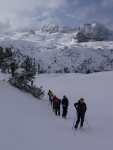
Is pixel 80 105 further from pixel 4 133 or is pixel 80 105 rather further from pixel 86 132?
pixel 4 133

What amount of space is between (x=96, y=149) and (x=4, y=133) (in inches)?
179

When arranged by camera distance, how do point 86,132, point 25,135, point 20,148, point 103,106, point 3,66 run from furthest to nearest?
point 3,66, point 103,106, point 86,132, point 25,135, point 20,148

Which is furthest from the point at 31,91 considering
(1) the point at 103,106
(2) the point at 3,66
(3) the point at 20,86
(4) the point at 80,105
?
(4) the point at 80,105

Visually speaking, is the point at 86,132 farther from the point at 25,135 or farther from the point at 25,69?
the point at 25,69

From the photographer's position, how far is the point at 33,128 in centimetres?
1533

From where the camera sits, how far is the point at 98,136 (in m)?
16.1

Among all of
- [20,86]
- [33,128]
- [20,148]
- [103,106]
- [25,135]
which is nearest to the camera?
[20,148]

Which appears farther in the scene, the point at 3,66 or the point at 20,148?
the point at 3,66

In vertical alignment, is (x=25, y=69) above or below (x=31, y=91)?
above

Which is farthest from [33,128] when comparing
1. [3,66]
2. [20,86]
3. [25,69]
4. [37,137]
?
[3,66]

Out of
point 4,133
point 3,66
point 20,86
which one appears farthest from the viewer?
point 3,66

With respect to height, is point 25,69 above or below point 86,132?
above

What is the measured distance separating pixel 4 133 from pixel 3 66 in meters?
37.5

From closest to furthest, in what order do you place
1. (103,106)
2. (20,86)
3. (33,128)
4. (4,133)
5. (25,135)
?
(4,133), (25,135), (33,128), (103,106), (20,86)
